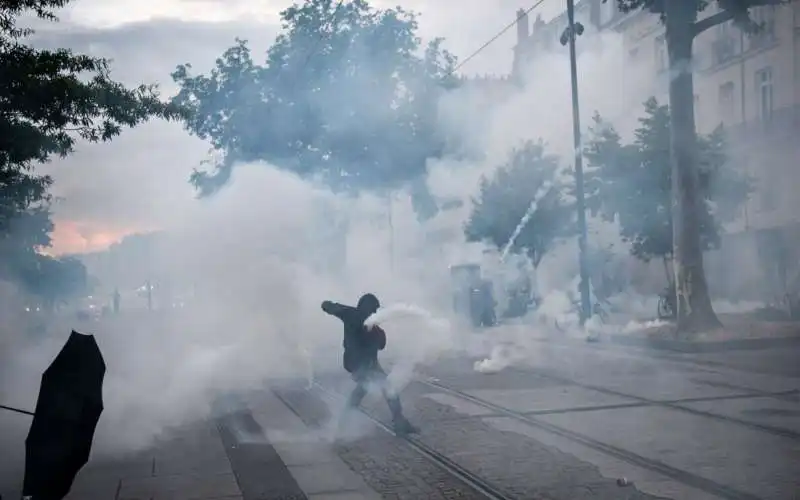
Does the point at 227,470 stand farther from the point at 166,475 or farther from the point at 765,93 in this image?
the point at 765,93

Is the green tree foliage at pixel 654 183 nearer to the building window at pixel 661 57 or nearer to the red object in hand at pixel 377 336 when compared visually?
the building window at pixel 661 57

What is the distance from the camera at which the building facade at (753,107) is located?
78.3ft

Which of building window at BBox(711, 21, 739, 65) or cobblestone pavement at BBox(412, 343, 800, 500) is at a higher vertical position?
building window at BBox(711, 21, 739, 65)

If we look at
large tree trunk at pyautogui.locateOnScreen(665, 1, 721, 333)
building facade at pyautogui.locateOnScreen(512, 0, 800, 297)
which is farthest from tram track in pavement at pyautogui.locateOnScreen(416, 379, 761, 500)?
building facade at pyautogui.locateOnScreen(512, 0, 800, 297)

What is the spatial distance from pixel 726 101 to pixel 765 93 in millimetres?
2443

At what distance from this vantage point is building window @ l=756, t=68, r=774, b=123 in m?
25.8

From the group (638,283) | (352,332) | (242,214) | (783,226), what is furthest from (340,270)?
(638,283)

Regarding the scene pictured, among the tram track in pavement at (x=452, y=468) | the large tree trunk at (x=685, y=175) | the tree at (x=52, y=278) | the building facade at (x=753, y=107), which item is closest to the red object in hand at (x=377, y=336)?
the tram track in pavement at (x=452, y=468)

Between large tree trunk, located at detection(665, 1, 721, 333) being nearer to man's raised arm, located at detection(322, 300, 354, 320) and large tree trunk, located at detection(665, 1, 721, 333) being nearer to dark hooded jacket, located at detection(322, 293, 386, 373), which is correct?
dark hooded jacket, located at detection(322, 293, 386, 373)

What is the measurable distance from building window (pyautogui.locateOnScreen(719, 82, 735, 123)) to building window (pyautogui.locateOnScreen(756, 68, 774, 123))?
1584mm

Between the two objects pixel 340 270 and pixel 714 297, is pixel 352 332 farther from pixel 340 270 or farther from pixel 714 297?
pixel 714 297

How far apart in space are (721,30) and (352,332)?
23.5m

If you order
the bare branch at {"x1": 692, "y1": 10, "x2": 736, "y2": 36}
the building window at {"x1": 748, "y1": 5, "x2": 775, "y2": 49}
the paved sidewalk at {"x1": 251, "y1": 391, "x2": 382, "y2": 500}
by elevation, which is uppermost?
the building window at {"x1": 748, "y1": 5, "x2": 775, "y2": 49}

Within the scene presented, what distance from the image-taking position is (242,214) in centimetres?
1730
